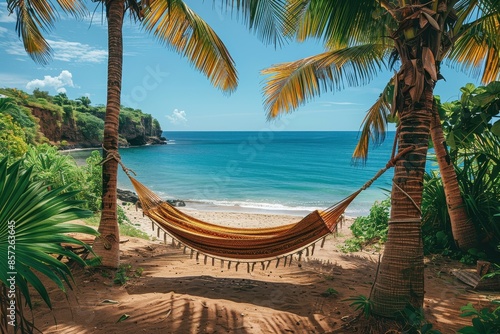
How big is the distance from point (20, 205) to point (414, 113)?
5.95 feet

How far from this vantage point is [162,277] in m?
2.61

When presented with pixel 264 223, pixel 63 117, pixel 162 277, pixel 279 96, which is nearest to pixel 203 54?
pixel 279 96

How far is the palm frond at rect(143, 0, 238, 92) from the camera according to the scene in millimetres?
3451

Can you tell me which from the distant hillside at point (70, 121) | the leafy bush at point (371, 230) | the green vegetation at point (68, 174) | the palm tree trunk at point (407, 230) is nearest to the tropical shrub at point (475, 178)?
the leafy bush at point (371, 230)

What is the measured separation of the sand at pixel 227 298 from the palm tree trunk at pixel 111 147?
168 millimetres

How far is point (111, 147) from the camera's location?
2.64 metres

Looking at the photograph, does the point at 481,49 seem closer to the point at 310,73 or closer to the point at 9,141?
the point at 310,73

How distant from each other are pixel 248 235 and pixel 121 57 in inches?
69.6

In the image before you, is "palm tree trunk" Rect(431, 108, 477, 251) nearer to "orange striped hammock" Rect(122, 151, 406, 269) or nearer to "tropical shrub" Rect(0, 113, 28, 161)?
"orange striped hammock" Rect(122, 151, 406, 269)

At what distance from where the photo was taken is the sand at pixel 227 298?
5.96 feet

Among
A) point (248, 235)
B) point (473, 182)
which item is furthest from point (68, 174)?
point (473, 182)

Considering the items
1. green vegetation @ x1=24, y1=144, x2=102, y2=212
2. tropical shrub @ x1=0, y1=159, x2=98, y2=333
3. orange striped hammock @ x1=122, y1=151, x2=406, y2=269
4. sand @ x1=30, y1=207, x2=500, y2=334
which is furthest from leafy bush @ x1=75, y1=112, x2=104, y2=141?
tropical shrub @ x1=0, y1=159, x2=98, y2=333

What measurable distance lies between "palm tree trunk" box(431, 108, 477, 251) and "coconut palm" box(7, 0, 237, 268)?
2174mm

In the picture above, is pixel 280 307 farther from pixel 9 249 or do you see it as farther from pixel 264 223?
pixel 264 223
